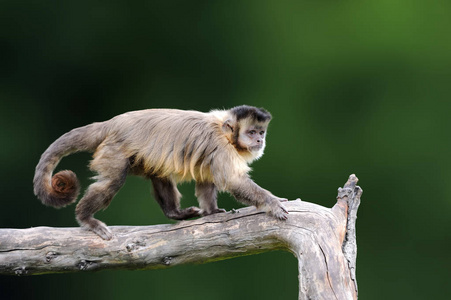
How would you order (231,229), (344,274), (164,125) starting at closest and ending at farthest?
(344,274)
(231,229)
(164,125)

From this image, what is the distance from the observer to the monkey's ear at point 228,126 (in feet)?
13.9

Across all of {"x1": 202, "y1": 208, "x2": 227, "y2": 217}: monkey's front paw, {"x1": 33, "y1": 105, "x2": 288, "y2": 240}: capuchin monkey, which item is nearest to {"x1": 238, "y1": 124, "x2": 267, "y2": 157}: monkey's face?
{"x1": 33, "y1": 105, "x2": 288, "y2": 240}: capuchin monkey

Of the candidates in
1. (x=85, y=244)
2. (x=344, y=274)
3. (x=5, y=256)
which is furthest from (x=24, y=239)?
(x=344, y=274)

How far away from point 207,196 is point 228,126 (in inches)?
22.3

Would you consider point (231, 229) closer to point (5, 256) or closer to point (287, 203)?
point (287, 203)

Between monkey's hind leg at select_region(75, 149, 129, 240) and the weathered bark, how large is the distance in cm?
7

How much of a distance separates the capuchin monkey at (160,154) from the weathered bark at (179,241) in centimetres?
14

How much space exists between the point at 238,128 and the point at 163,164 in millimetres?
601

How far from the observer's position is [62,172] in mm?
4215

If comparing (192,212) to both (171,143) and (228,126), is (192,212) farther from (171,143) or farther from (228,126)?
(228,126)

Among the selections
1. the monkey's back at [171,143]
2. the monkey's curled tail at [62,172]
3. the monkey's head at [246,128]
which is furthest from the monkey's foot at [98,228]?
the monkey's head at [246,128]

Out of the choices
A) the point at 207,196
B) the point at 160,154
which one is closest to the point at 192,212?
the point at 207,196

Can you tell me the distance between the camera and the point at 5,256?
4.04m

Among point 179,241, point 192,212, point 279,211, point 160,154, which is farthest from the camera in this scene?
point 192,212
